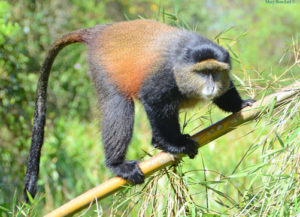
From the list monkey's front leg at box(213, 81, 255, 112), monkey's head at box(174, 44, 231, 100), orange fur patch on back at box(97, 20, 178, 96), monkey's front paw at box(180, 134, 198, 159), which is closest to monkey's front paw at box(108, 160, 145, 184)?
monkey's front paw at box(180, 134, 198, 159)

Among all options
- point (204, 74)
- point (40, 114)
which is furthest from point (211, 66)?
point (40, 114)

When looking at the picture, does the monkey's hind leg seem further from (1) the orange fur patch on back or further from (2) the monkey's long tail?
(2) the monkey's long tail

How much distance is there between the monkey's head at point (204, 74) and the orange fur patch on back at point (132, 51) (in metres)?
0.28

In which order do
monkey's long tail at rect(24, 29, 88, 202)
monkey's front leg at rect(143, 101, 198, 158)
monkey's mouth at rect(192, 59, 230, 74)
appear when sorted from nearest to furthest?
monkey's mouth at rect(192, 59, 230, 74), monkey's front leg at rect(143, 101, 198, 158), monkey's long tail at rect(24, 29, 88, 202)

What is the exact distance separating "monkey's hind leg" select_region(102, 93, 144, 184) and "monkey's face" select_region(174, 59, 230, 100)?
1.77ft

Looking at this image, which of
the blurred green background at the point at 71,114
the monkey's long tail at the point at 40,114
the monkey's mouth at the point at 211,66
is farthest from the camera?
the blurred green background at the point at 71,114

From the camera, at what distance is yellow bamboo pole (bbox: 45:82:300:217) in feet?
9.21

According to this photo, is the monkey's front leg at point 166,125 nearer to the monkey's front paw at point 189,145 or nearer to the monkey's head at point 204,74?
the monkey's front paw at point 189,145

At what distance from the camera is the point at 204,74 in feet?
11.7

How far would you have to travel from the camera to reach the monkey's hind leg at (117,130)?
12.1 ft

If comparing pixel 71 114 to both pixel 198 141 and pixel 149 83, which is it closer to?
pixel 149 83

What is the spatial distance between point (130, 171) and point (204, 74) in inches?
40.9

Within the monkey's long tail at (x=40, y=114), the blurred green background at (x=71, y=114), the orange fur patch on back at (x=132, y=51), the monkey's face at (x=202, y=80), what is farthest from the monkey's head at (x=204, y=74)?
the monkey's long tail at (x=40, y=114)

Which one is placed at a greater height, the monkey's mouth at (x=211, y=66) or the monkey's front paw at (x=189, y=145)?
the monkey's mouth at (x=211, y=66)
